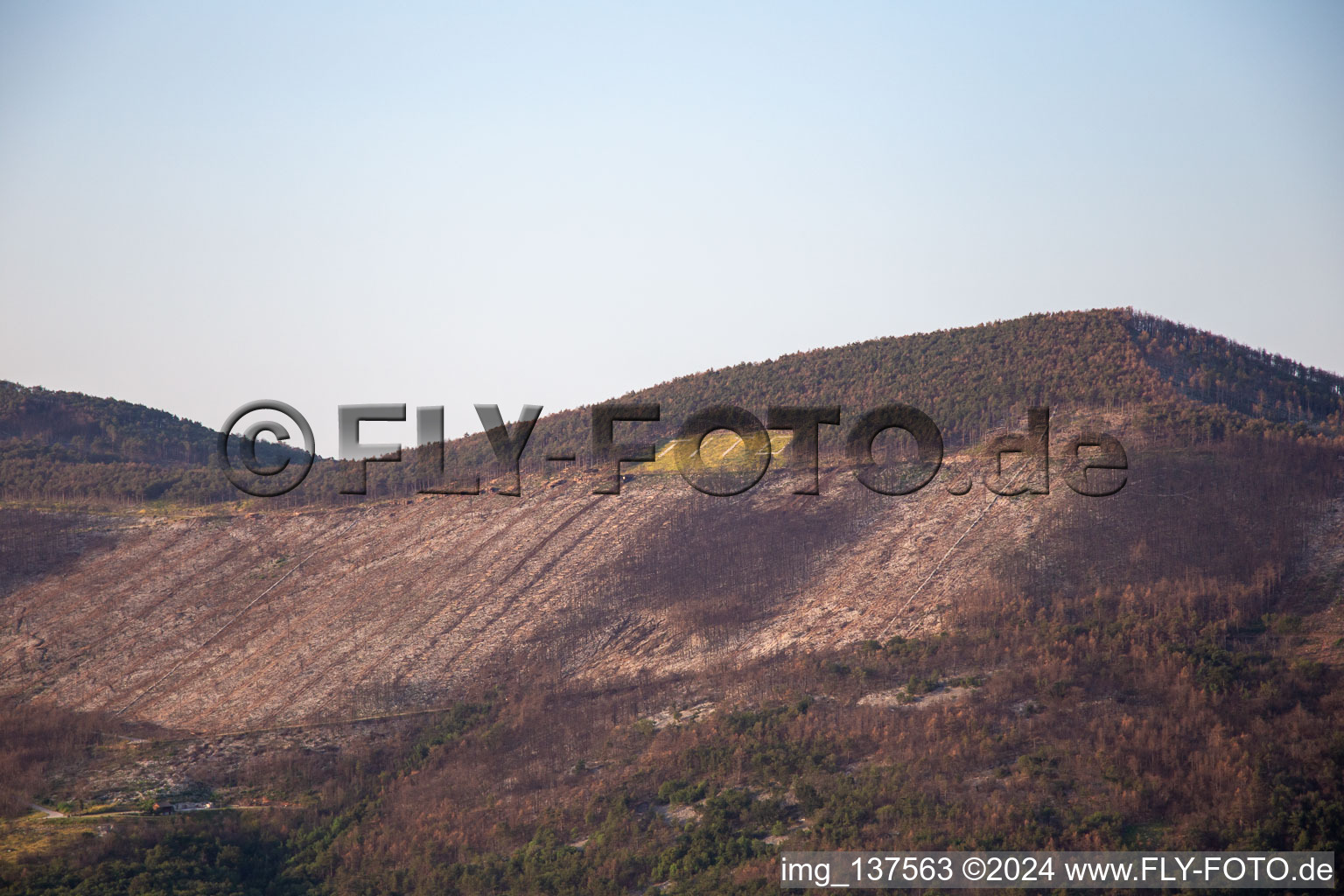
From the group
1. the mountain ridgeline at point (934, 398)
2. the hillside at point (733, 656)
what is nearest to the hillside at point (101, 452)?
the mountain ridgeline at point (934, 398)

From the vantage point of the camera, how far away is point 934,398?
152ft

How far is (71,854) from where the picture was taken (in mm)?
26469

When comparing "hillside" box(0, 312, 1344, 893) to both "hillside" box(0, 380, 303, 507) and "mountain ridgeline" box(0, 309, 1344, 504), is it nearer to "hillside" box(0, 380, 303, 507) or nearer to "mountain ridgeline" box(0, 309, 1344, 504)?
"mountain ridgeline" box(0, 309, 1344, 504)

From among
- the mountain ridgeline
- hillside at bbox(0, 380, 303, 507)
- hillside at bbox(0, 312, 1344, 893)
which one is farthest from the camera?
hillside at bbox(0, 380, 303, 507)

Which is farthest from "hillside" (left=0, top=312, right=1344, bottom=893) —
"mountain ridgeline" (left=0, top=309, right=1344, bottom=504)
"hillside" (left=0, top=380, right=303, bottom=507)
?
"hillside" (left=0, top=380, right=303, bottom=507)

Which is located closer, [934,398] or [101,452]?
[934,398]

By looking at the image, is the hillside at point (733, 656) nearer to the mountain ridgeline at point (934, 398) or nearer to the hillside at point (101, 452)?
the mountain ridgeline at point (934, 398)

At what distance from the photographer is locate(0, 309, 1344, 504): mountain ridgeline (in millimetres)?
42750

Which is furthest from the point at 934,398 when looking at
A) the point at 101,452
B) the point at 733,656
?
the point at 101,452

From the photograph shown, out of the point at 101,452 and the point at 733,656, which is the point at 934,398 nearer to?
the point at 733,656

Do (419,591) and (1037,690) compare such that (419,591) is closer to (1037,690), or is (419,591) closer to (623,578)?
(623,578)

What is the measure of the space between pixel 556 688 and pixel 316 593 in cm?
1119

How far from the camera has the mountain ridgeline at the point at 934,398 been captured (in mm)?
42750

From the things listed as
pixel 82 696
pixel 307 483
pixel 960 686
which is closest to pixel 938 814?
pixel 960 686
